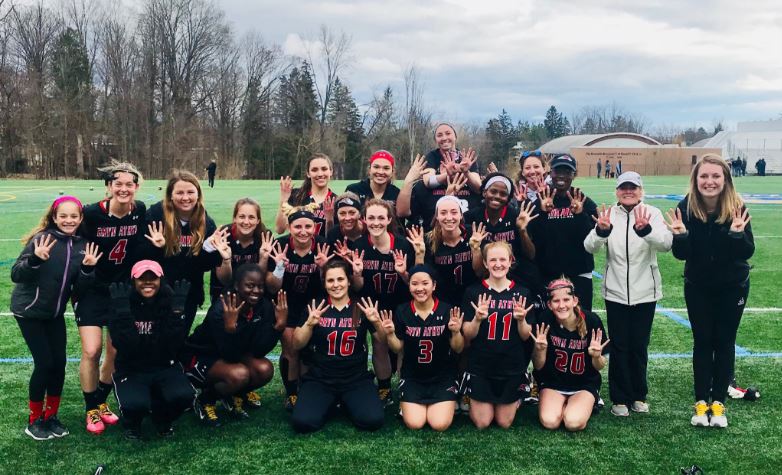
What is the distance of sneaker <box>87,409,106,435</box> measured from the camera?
179 inches

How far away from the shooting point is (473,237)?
5.12 meters

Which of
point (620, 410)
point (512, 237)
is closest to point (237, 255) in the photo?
point (512, 237)

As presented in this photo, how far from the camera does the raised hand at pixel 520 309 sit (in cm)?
475

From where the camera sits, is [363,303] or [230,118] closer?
[363,303]

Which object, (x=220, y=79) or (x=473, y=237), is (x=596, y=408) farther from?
(x=220, y=79)

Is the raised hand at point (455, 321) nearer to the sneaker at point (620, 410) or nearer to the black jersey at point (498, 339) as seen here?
the black jersey at point (498, 339)

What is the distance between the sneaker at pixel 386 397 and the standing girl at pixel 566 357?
46.6 inches

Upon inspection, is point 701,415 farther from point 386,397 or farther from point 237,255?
point 237,255

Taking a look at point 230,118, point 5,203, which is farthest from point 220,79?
point 5,203

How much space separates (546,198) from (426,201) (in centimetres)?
116

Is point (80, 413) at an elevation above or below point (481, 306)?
below

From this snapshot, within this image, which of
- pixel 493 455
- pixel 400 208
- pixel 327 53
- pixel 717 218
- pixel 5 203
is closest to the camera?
pixel 493 455

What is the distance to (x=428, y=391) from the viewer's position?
4910 mm

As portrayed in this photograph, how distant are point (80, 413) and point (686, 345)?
5.69 meters
